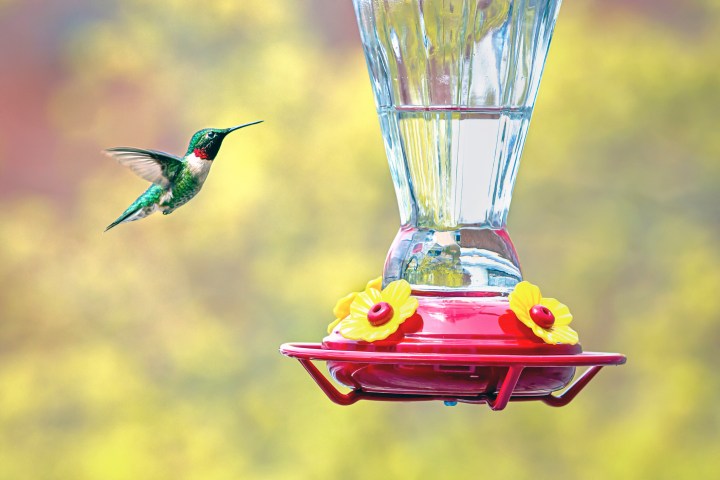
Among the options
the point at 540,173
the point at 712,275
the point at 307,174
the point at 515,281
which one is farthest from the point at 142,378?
the point at 515,281

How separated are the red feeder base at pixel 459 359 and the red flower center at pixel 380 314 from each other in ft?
0.11

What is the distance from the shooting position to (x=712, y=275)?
205 inches

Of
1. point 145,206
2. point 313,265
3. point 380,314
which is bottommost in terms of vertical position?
point 313,265

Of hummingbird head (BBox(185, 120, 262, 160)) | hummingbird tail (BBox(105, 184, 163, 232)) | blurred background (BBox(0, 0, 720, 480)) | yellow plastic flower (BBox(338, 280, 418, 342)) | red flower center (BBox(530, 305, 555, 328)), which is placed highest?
hummingbird head (BBox(185, 120, 262, 160))

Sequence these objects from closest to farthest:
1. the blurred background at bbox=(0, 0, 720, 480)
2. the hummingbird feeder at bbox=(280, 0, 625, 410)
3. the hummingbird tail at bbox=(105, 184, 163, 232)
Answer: the hummingbird feeder at bbox=(280, 0, 625, 410)
the hummingbird tail at bbox=(105, 184, 163, 232)
the blurred background at bbox=(0, 0, 720, 480)

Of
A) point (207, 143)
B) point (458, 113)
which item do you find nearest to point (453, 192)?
point (458, 113)

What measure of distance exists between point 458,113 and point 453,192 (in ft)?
0.47

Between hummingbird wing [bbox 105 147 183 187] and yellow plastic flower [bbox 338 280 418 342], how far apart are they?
759 mm

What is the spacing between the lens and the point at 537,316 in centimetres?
175

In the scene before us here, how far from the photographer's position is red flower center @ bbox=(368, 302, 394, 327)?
175 centimetres

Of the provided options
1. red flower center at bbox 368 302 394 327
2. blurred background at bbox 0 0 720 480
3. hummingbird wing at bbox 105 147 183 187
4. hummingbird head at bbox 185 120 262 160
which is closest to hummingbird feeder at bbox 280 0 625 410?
red flower center at bbox 368 302 394 327

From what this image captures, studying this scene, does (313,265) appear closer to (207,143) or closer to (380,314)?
(207,143)

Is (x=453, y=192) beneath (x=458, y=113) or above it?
beneath

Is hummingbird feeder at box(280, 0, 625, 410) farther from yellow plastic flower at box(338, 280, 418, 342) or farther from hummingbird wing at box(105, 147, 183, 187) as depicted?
hummingbird wing at box(105, 147, 183, 187)
